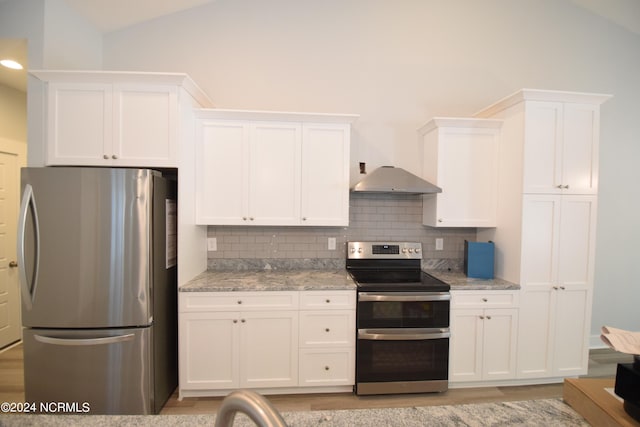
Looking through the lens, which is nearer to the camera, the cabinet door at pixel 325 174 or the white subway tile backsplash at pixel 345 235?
the cabinet door at pixel 325 174

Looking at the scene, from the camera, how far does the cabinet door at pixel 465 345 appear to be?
7.54ft

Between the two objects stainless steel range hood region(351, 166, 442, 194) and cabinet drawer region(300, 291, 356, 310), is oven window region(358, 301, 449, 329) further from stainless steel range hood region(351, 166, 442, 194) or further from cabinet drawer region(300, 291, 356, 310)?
stainless steel range hood region(351, 166, 442, 194)

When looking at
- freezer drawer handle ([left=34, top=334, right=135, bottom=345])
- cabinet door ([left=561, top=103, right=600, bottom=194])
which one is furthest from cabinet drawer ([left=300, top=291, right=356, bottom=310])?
cabinet door ([left=561, top=103, right=600, bottom=194])

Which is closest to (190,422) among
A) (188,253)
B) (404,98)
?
(188,253)

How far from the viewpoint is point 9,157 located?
9.79ft

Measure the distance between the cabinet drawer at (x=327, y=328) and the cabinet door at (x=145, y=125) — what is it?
1.70 m

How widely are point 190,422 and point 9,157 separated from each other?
399 centimetres

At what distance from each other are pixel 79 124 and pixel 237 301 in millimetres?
1852

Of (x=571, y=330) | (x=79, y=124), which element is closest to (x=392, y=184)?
(x=571, y=330)

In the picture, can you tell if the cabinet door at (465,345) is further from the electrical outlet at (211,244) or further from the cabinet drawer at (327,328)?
the electrical outlet at (211,244)

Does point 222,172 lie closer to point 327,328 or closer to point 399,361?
point 327,328

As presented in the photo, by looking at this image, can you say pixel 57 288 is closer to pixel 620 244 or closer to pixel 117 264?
pixel 117 264

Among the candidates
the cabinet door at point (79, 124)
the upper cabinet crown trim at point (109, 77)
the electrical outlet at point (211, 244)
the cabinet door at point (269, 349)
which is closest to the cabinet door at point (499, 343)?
the cabinet door at point (269, 349)

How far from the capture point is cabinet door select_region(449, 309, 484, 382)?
2.30m
